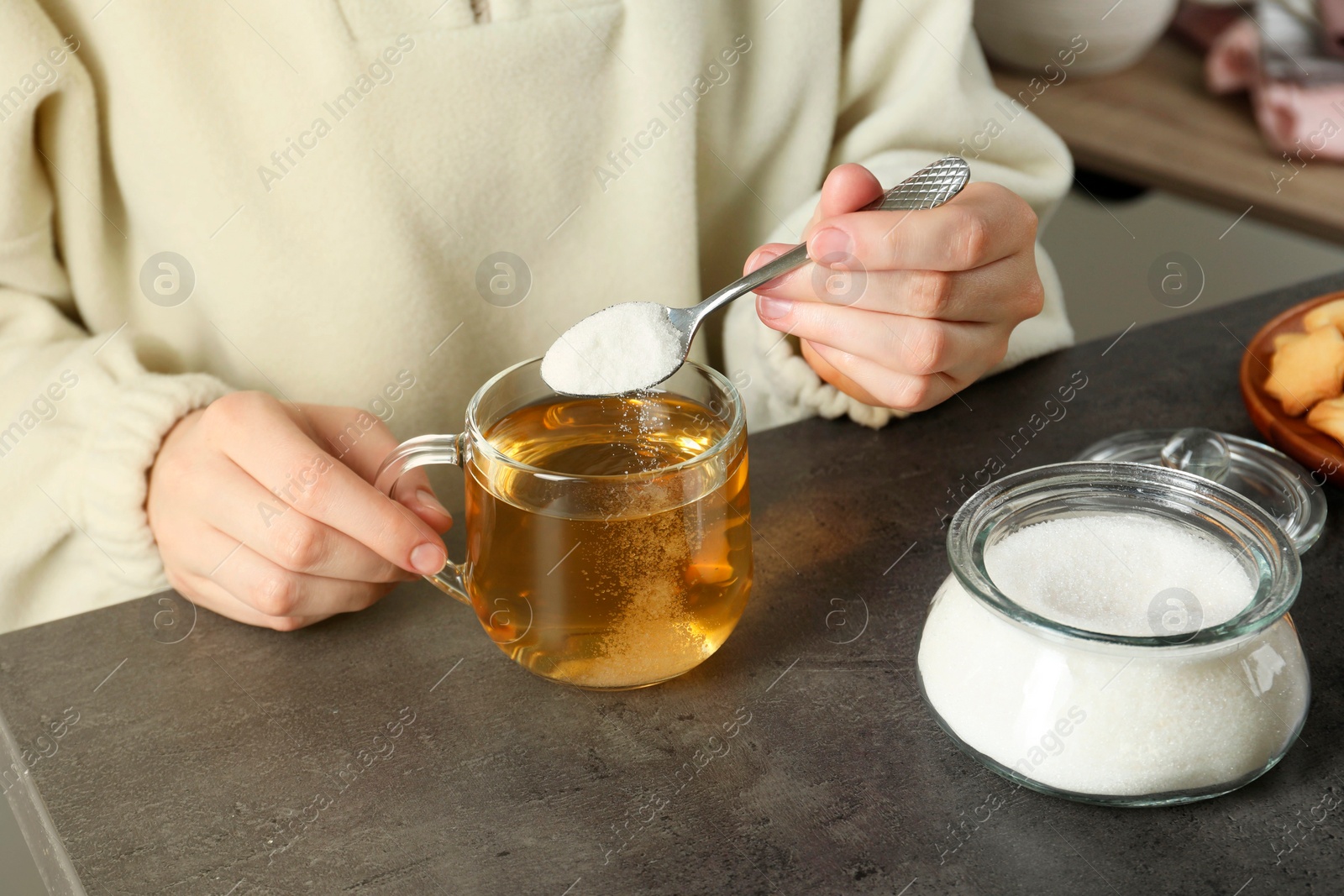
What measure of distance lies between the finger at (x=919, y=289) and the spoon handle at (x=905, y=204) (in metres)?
0.02

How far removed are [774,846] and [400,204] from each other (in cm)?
70

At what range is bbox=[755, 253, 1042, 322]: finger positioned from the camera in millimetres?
684

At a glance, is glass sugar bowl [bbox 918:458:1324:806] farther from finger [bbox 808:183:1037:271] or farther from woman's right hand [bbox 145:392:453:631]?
woman's right hand [bbox 145:392:453:631]

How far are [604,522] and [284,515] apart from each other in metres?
0.25

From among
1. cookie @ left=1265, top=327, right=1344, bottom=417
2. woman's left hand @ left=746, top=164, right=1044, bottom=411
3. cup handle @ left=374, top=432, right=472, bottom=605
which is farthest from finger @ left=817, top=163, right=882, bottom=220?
cookie @ left=1265, top=327, right=1344, bottom=417

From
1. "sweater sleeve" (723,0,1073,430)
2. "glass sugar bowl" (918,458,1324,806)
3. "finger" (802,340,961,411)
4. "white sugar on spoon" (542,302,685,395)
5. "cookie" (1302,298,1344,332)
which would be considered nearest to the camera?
"glass sugar bowl" (918,458,1324,806)

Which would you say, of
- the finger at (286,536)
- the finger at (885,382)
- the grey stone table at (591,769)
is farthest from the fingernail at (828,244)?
the finger at (286,536)

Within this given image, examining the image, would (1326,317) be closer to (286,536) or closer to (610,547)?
(610,547)

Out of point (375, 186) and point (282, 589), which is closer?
point (282, 589)

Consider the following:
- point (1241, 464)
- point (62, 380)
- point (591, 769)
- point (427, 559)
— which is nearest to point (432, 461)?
point (427, 559)

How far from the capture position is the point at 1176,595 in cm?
54

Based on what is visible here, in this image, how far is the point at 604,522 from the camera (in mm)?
553

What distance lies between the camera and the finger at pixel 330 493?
2.14 feet

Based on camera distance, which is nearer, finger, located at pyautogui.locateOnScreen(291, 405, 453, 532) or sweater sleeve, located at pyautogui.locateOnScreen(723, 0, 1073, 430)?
finger, located at pyautogui.locateOnScreen(291, 405, 453, 532)
